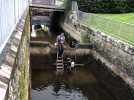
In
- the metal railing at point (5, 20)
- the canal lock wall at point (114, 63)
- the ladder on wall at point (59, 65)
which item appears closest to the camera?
the metal railing at point (5, 20)

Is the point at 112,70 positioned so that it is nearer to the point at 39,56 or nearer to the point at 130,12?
the point at 39,56

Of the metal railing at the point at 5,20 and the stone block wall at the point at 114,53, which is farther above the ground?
the metal railing at the point at 5,20

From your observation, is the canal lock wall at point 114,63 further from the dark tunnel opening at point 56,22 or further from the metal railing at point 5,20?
the dark tunnel opening at point 56,22

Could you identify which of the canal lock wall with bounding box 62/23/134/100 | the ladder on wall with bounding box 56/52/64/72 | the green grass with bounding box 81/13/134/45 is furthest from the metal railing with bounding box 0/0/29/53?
the ladder on wall with bounding box 56/52/64/72

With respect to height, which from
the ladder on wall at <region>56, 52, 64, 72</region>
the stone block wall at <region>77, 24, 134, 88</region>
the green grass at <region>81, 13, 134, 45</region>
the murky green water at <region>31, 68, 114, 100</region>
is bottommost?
the murky green water at <region>31, 68, 114, 100</region>

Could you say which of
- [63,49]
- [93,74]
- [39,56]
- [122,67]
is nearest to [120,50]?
[122,67]

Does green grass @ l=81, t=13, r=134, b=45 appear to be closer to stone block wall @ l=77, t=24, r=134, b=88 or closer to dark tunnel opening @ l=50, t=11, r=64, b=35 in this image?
stone block wall @ l=77, t=24, r=134, b=88

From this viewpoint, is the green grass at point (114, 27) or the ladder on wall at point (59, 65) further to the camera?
the ladder on wall at point (59, 65)

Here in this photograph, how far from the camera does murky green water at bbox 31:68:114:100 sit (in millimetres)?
16719

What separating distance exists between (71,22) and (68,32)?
3.98 ft

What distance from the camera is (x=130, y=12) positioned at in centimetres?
3500

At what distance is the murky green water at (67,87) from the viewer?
1672cm

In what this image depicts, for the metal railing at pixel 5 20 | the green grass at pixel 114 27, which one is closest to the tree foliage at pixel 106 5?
the green grass at pixel 114 27

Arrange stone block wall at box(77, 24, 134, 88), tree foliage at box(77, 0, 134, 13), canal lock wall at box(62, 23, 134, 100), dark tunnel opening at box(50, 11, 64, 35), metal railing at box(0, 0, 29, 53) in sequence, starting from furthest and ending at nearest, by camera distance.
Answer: dark tunnel opening at box(50, 11, 64, 35) → tree foliage at box(77, 0, 134, 13) → stone block wall at box(77, 24, 134, 88) → canal lock wall at box(62, 23, 134, 100) → metal railing at box(0, 0, 29, 53)
